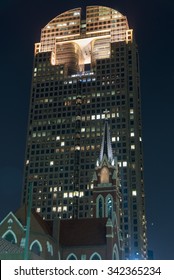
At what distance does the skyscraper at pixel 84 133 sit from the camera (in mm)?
162125

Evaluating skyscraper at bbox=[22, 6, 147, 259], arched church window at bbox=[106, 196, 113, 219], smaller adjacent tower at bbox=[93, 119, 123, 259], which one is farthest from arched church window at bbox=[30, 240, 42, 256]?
skyscraper at bbox=[22, 6, 147, 259]

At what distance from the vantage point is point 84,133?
579 feet

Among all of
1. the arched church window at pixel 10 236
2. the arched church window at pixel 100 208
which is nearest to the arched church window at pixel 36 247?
the arched church window at pixel 10 236

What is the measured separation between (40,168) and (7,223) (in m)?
99.9

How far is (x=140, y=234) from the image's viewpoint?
153625mm

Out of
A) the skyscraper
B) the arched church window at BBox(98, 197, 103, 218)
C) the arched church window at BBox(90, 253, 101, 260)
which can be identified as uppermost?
the skyscraper

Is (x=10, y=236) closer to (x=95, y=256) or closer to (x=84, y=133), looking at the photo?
(x=95, y=256)

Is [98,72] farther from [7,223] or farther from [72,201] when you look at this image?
[7,223]

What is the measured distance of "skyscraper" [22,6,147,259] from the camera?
162 metres

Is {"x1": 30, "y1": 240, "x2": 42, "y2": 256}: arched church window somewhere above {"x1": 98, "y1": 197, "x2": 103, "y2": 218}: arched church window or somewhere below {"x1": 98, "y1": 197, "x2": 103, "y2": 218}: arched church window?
below

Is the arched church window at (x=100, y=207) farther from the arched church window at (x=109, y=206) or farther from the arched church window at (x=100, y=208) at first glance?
the arched church window at (x=109, y=206)

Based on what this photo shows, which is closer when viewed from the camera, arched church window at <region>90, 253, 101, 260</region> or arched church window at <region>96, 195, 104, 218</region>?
arched church window at <region>90, 253, 101, 260</region>

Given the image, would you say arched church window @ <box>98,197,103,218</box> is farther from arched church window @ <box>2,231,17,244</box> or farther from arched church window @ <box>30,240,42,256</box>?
arched church window @ <box>2,231,17,244</box>
